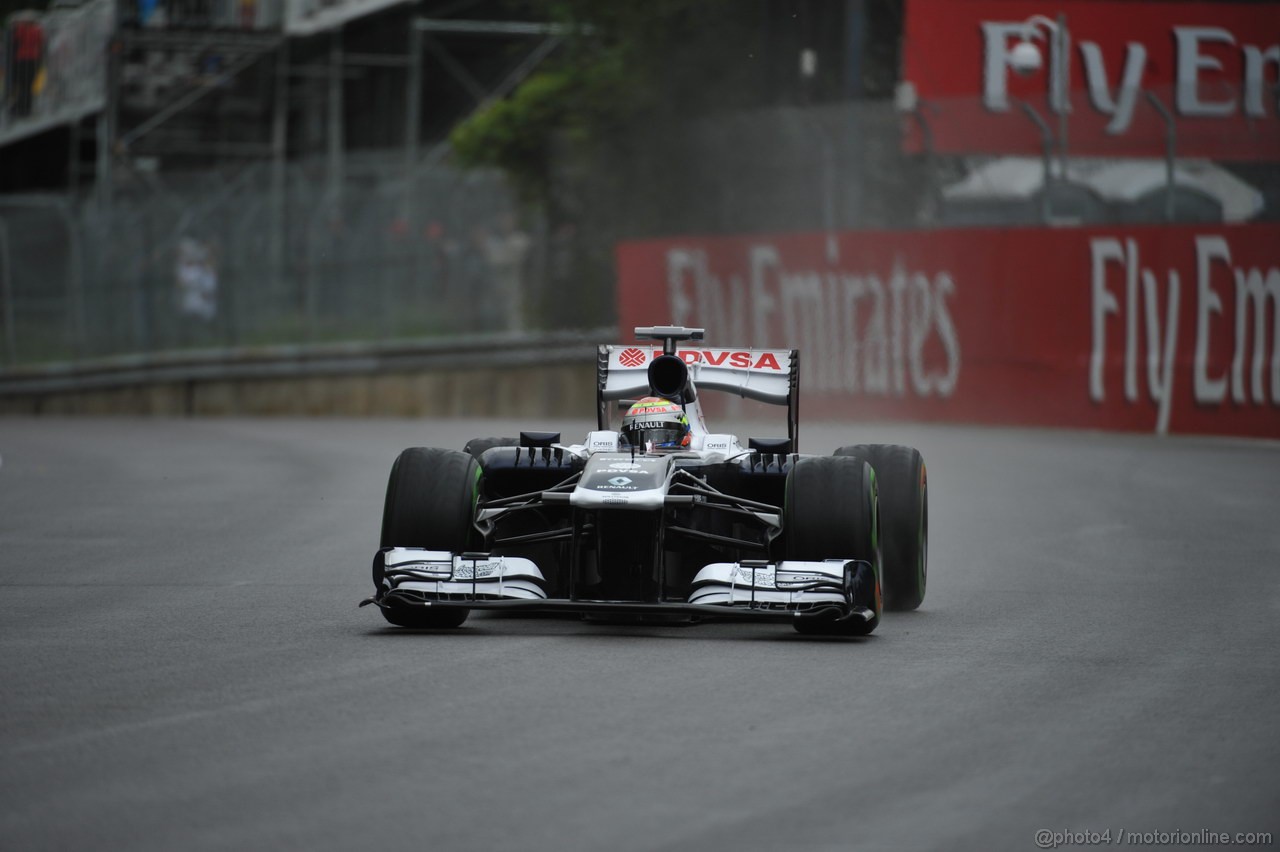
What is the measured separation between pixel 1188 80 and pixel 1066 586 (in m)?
19.8

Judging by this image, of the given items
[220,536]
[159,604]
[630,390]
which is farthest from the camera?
[220,536]

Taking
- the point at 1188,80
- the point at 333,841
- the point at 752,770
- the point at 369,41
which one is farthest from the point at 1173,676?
the point at 369,41

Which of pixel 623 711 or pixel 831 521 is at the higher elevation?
pixel 831 521

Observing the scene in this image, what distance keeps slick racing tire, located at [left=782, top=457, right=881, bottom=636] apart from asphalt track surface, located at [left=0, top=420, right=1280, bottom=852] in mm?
348

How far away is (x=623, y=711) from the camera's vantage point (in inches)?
271

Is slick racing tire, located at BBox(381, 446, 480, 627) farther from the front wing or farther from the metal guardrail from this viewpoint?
the metal guardrail

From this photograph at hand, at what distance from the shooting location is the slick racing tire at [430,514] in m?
9.00

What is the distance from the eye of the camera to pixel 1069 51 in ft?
96.5

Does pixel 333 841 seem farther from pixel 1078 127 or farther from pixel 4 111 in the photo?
pixel 4 111

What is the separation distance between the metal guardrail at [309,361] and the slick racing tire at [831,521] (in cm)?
1969

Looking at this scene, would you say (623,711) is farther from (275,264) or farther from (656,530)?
(275,264)

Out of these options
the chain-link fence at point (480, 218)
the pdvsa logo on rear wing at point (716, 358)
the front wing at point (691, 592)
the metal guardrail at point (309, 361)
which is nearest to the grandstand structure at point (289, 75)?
the chain-link fence at point (480, 218)

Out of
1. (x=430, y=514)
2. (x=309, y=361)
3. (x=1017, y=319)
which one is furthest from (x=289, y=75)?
(x=430, y=514)

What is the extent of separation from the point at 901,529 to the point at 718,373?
4.45 feet
